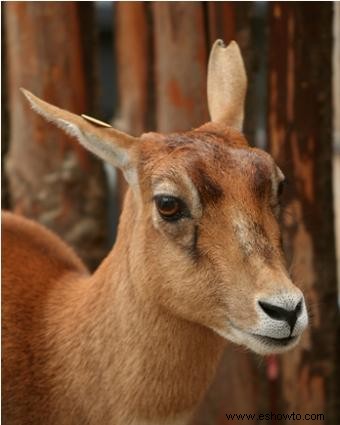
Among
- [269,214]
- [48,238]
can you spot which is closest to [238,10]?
[48,238]

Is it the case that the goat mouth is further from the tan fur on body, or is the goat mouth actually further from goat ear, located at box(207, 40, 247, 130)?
goat ear, located at box(207, 40, 247, 130)

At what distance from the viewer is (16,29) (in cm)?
640

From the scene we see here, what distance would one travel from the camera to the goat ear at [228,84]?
188 inches

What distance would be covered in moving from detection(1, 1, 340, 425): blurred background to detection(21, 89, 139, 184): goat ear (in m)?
1.74

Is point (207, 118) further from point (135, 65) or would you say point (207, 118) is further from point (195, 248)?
point (195, 248)

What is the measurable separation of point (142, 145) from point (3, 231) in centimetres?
113

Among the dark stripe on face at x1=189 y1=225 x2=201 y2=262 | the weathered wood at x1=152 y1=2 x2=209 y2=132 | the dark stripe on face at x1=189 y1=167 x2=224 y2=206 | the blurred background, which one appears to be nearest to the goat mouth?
the dark stripe on face at x1=189 y1=225 x2=201 y2=262

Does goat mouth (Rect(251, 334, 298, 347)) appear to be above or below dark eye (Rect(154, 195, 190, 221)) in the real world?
below

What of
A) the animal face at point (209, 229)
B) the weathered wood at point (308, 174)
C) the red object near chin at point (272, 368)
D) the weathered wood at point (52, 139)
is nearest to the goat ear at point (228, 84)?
the animal face at point (209, 229)

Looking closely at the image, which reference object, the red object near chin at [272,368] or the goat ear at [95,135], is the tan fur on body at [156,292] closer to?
the goat ear at [95,135]

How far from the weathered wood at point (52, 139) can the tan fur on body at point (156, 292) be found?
1.39 metres

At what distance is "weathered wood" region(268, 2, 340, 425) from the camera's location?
598cm

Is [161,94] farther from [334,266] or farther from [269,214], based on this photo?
[269,214]

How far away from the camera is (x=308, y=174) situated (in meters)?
6.14
